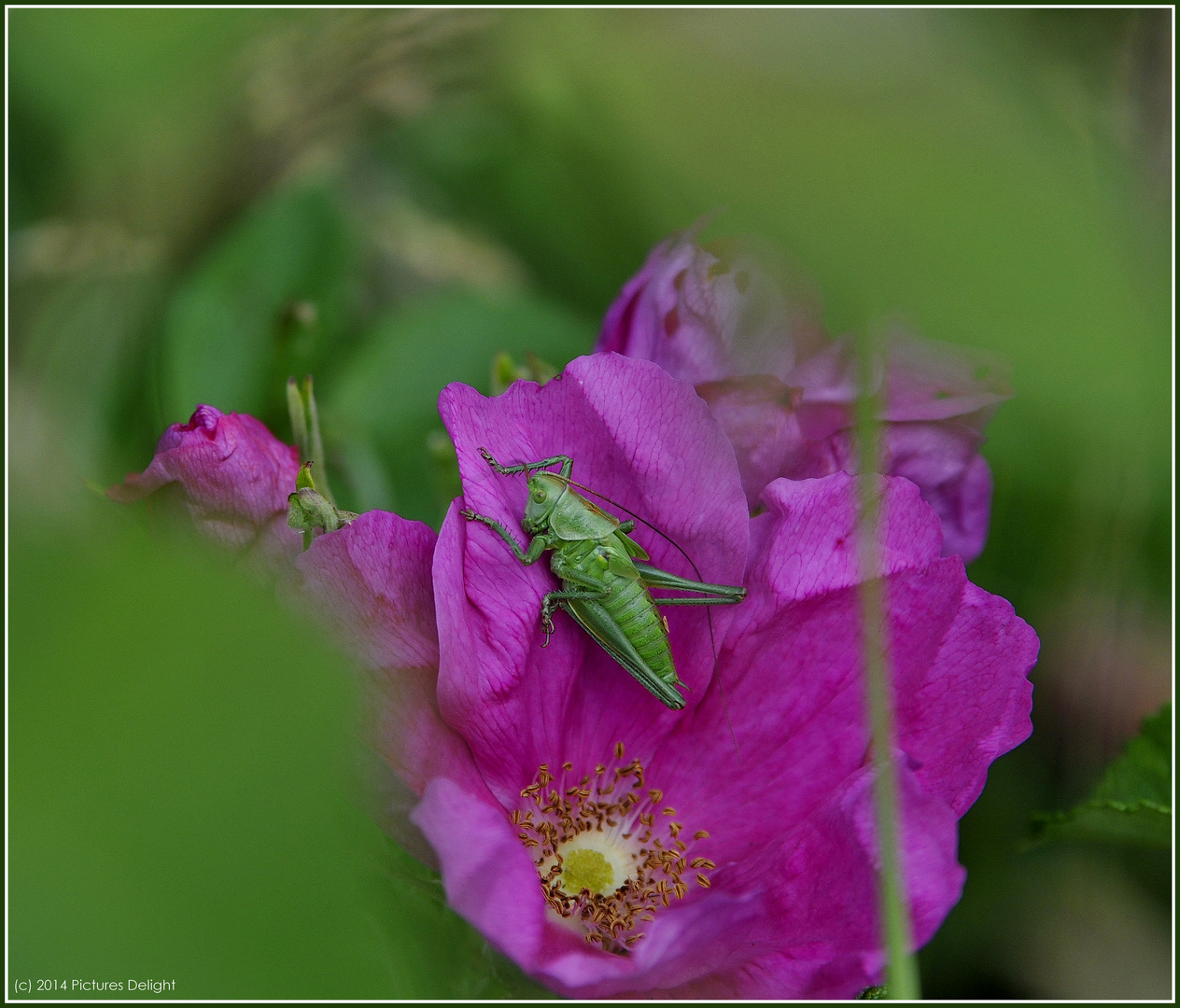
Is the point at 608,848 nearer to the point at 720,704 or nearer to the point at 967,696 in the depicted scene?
the point at 720,704

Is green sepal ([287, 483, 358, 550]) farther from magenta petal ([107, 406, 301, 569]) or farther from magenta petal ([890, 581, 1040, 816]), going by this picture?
magenta petal ([890, 581, 1040, 816])

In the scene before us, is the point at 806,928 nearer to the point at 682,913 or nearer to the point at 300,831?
the point at 682,913

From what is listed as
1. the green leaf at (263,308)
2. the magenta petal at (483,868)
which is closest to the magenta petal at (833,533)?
A: the magenta petal at (483,868)

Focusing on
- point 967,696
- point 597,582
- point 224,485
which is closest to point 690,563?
point 597,582

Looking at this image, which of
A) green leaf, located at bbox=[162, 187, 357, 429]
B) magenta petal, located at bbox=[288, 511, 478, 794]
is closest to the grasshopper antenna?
magenta petal, located at bbox=[288, 511, 478, 794]

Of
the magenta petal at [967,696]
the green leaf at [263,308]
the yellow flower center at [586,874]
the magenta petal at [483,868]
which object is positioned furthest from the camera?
the green leaf at [263,308]

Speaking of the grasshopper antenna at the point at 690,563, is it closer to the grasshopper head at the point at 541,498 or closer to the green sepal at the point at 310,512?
the grasshopper head at the point at 541,498

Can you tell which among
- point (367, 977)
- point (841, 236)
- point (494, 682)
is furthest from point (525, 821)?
point (841, 236)
